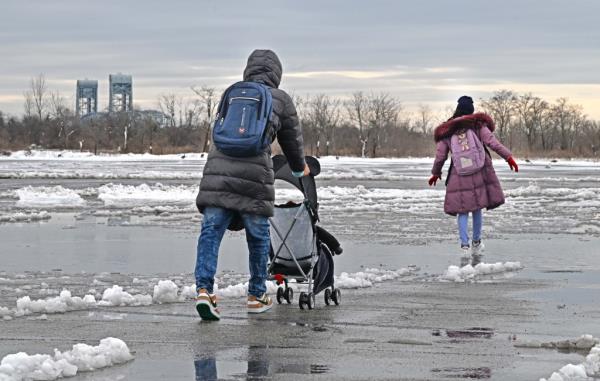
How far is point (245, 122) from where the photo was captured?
7.73 metres

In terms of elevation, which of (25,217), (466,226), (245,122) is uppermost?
(245,122)

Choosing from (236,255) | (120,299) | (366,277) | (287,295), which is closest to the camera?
(120,299)

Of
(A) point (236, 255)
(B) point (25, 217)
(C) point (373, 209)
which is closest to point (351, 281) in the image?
(A) point (236, 255)

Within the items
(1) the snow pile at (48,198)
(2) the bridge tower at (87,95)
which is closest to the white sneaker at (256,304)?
(1) the snow pile at (48,198)

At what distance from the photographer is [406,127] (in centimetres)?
13600

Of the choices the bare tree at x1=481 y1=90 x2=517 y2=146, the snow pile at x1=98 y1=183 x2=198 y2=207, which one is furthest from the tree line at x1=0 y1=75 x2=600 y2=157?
the snow pile at x1=98 y1=183 x2=198 y2=207

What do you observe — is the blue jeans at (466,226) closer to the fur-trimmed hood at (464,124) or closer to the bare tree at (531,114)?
the fur-trimmed hood at (464,124)

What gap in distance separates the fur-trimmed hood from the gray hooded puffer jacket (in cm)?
514

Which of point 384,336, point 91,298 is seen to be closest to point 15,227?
point 91,298

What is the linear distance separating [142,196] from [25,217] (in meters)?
6.97

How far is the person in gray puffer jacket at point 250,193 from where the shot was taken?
310 inches

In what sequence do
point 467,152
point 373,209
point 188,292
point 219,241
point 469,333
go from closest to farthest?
point 469,333 → point 219,241 → point 188,292 → point 467,152 → point 373,209

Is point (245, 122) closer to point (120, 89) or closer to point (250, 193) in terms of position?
point (250, 193)

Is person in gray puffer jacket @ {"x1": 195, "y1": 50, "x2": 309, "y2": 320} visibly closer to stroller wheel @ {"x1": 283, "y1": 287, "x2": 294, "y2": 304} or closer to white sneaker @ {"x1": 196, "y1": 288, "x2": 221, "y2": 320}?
white sneaker @ {"x1": 196, "y1": 288, "x2": 221, "y2": 320}
